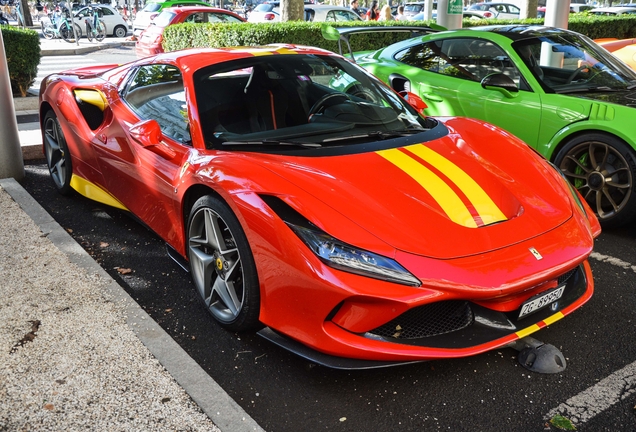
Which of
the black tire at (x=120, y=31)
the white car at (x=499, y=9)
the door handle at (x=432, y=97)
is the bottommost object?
the black tire at (x=120, y=31)

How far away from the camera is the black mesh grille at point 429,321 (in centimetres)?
253

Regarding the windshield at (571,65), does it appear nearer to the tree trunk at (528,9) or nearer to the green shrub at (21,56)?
the green shrub at (21,56)

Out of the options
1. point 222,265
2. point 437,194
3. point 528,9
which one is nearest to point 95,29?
point 528,9

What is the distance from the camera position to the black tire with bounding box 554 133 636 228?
435 centimetres

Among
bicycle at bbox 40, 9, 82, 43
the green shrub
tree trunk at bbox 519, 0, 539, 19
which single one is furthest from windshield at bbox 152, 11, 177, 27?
tree trunk at bbox 519, 0, 539, 19

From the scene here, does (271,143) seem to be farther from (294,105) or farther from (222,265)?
(222,265)

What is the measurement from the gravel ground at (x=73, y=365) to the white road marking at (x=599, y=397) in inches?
57.5

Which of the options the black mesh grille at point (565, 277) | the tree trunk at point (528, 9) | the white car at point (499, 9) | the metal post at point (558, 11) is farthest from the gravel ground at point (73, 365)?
the white car at point (499, 9)

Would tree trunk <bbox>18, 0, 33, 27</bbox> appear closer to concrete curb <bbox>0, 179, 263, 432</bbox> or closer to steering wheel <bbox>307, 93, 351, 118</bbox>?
concrete curb <bbox>0, 179, 263, 432</bbox>

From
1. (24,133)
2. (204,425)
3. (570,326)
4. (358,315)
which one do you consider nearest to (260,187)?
(358,315)

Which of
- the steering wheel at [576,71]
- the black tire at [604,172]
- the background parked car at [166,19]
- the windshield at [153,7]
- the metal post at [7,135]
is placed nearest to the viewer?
the black tire at [604,172]

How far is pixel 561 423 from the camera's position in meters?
2.48

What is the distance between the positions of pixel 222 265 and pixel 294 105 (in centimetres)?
110

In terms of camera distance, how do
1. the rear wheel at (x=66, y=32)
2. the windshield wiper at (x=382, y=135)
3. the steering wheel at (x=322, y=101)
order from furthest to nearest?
the rear wheel at (x=66, y=32) → the steering wheel at (x=322, y=101) → the windshield wiper at (x=382, y=135)
